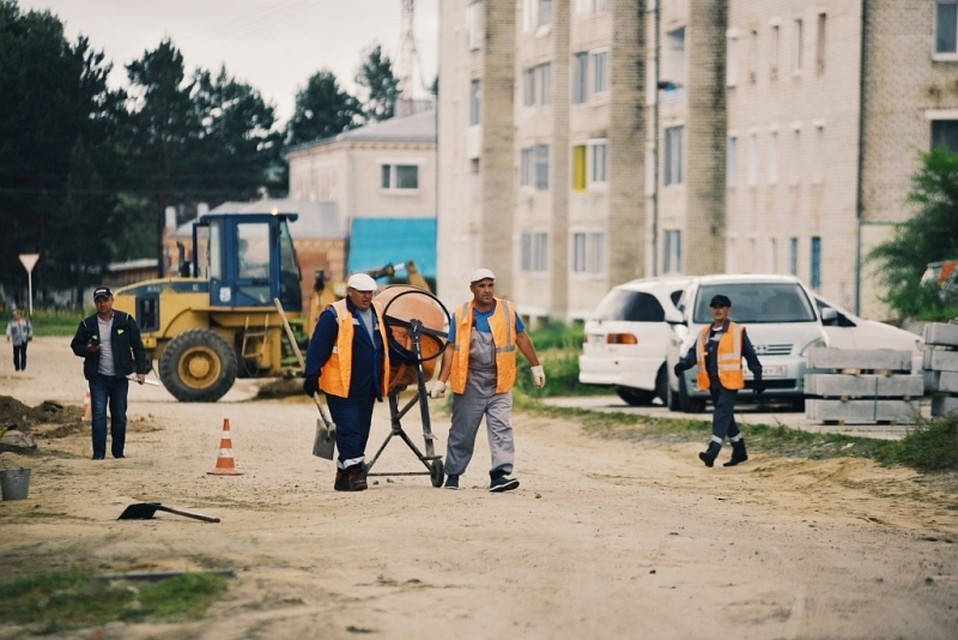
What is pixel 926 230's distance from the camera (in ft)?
136

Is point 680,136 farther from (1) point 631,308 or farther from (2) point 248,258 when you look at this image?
(1) point 631,308

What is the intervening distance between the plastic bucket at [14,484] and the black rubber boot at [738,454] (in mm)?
7423

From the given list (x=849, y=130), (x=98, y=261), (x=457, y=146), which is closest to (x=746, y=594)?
(x=849, y=130)

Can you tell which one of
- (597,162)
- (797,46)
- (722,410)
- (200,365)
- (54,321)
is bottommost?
(54,321)

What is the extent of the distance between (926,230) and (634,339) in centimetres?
1423

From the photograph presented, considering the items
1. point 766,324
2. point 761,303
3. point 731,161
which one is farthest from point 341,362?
point 731,161

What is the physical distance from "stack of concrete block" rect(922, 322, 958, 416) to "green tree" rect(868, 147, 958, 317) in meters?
18.2

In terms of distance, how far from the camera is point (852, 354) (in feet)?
75.7

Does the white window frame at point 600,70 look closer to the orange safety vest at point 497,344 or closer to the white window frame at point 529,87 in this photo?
the white window frame at point 529,87

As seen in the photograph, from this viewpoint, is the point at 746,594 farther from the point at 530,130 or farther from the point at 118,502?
the point at 530,130

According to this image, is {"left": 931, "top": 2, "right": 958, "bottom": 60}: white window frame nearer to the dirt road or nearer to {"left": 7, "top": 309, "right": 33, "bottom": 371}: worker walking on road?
{"left": 7, "top": 309, "right": 33, "bottom": 371}: worker walking on road

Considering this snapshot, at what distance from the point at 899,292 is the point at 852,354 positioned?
59.7 ft

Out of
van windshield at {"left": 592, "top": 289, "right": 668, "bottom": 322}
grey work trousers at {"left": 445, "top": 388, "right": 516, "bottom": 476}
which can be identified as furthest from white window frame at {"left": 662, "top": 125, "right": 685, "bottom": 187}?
grey work trousers at {"left": 445, "top": 388, "right": 516, "bottom": 476}

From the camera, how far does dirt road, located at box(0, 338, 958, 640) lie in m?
10.2
